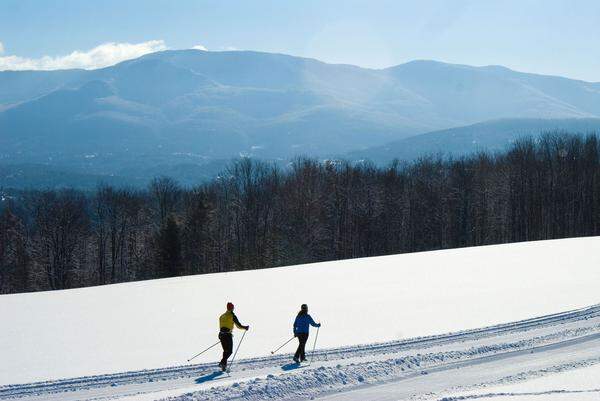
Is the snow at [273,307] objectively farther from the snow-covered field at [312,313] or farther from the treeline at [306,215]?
the treeline at [306,215]

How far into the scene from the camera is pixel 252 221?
235ft

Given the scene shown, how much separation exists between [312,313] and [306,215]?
Result: 44636 millimetres

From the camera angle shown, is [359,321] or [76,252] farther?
[76,252]

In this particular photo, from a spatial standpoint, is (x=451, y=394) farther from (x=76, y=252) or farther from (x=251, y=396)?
(x=76, y=252)

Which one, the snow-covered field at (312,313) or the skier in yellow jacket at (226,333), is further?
the snow-covered field at (312,313)

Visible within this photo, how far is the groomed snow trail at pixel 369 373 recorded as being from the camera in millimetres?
13727

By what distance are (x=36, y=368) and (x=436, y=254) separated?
33.7 meters

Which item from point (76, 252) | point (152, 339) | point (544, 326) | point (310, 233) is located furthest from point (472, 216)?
point (152, 339)

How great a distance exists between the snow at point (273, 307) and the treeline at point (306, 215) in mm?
27531

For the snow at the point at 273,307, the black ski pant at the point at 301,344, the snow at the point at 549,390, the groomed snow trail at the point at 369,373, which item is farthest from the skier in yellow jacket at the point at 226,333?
the snow at the point at 549,390

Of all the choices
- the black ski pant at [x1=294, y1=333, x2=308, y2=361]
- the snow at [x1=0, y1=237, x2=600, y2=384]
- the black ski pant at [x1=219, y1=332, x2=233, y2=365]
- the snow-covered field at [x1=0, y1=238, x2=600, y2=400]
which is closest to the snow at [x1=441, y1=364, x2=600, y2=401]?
the snow-covered field at [x1=0, y1=238, x2=600, y2=400]

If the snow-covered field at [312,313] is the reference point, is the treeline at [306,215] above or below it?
above

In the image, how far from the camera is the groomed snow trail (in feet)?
45.0

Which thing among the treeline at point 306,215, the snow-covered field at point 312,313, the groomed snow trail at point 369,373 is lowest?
the groomed snow trail at point 369,373
